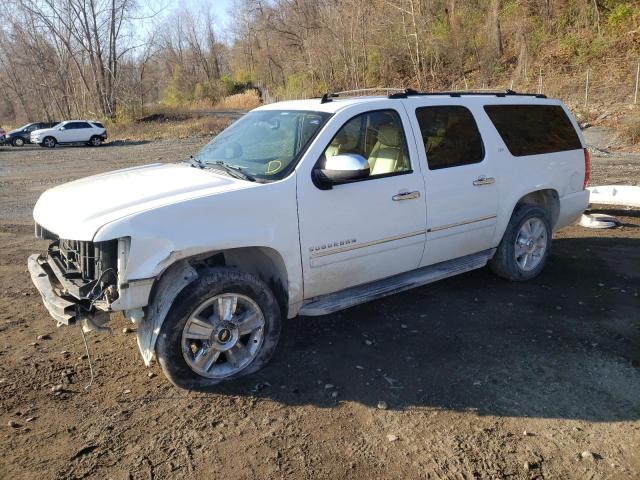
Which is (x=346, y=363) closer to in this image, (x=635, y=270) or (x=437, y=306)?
(x=437, y=306)

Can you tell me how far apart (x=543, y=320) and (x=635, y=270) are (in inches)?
79.4

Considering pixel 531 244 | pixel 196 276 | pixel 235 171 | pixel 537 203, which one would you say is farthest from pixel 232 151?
pixel 537 203

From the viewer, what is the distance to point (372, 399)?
3621 mm

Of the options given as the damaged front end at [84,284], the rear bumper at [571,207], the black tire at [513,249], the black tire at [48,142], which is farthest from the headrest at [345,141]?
the black tire at [48,142]

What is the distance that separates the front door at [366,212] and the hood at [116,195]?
1.97ft

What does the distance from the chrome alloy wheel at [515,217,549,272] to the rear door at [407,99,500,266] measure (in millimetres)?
534

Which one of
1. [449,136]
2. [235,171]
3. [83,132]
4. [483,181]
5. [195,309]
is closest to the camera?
[195,309]

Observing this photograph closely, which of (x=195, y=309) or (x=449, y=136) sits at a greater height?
(x=449, y=136)

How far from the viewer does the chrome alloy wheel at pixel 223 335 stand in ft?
12.0

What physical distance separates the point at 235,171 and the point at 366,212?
42.1 inches

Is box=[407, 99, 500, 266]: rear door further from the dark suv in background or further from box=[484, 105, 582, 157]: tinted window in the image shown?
the dark suv in background

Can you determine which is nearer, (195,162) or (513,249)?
(195,162)

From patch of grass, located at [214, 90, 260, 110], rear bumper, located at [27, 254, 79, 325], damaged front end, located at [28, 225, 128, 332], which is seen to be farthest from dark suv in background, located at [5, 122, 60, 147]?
damaged front end, located at [28, 225, 128, 332]

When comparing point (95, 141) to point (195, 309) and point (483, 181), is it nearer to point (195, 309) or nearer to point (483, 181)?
point (483, 181)
